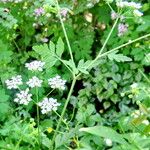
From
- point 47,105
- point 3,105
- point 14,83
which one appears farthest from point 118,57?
point 3,105

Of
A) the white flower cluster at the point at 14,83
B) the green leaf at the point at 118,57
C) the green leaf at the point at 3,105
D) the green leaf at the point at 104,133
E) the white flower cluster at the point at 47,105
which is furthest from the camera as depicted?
the green leaf at the point at 3,105

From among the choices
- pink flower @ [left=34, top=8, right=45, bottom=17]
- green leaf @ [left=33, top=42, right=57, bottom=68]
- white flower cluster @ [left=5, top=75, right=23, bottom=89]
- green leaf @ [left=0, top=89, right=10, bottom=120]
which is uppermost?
pink flower @ [left=34, top=8, right=45, bottom=17]

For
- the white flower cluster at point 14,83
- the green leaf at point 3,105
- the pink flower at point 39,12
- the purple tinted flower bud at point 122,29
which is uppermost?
the pink flower at point 39,12

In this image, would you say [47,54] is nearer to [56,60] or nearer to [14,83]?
[56,60]

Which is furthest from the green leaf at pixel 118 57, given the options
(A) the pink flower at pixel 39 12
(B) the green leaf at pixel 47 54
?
(A) the pink flower at pixel 39 12

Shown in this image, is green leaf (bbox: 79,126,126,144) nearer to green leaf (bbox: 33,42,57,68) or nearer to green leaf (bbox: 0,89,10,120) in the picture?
green leaf (bbox: 33,42,57,68)

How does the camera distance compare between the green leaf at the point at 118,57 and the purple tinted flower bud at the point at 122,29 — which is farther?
the purple tinted flower bud at the point at 122,29

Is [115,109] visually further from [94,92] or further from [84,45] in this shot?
[84,45]

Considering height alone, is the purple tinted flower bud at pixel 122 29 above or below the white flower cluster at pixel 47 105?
above

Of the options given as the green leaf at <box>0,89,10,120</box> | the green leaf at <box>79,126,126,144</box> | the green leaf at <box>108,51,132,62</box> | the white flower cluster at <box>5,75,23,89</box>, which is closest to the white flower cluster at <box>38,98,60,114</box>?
the white flower cluster at <box>5,75,23,89</box>

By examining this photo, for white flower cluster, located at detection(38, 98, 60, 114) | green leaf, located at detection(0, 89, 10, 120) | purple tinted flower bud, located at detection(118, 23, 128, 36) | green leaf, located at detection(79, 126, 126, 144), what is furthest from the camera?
purple tinted flower bud, located at detection(118, 23, 128, 36)

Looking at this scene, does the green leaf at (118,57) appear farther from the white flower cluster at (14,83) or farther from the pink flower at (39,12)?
the pink flower at (39,12)

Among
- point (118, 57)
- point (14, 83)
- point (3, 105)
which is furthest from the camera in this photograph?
point (3, 105)
